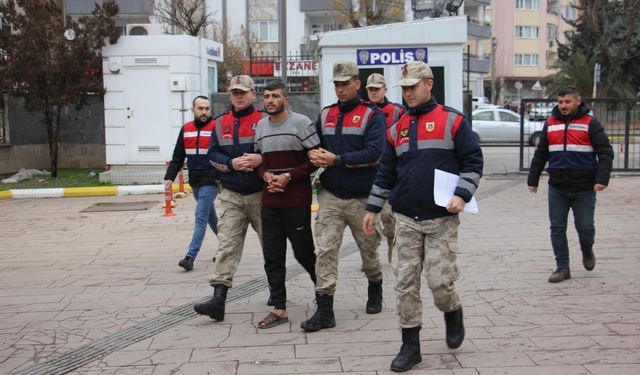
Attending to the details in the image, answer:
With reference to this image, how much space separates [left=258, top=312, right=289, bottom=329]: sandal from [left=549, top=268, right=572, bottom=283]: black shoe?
2739 millimetres

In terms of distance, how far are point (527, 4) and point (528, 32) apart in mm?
2436

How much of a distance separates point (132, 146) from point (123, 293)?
9.31m

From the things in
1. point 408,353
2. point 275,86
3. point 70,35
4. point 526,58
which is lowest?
point 408,353

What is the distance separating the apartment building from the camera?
63.1 metres

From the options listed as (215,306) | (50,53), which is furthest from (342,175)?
(50,53)

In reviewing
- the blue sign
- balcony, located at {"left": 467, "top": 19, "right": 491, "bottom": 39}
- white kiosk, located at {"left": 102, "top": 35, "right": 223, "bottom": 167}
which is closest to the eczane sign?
white kiosk, located at {"left": 102, "top": 35, "right": 223, "bottom": 167}

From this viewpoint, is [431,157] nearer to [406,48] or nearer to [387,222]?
[387,222]

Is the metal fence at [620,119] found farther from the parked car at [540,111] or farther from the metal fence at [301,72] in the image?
the metal fence at [301,72]

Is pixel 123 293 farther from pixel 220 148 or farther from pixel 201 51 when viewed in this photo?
pixel 201 51

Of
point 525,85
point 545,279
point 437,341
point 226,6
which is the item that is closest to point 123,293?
point 437,341

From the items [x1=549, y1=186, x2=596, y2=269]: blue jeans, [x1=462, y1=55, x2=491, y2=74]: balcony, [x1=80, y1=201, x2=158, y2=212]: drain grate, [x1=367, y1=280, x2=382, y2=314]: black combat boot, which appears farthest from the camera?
[x1=462, y1=55, x2=491, y2=74]: balcony

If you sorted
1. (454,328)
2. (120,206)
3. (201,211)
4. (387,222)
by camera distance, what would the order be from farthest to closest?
(120,206) → (201,211) → (387,222) → (454,328)

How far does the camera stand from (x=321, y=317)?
18.4 ft

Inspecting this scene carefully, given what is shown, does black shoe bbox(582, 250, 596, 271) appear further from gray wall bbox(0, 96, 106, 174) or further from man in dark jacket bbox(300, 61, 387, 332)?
gray wall bbox(0, 96, 106, 174)
